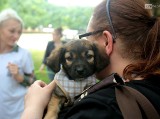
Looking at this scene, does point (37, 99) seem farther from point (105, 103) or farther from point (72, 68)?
point (105, 103)

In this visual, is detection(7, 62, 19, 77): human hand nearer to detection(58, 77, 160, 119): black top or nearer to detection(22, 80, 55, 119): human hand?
detection(22, 80, 55, 119): human hand

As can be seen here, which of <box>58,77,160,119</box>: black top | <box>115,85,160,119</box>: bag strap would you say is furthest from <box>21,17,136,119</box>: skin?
<box>115,85,160,119</box>: bag strap

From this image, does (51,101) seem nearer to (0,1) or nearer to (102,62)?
(102,62)

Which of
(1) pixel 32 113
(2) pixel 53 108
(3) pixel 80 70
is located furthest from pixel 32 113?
(3) pixel 80 70

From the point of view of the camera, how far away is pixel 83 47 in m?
2.41

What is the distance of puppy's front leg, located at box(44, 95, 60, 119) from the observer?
7.06ft

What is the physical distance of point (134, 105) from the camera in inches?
55.8

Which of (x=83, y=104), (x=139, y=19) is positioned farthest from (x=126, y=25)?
(x=83, y=104)

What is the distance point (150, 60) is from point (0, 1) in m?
21.8

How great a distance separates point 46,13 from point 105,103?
24150 millimetres

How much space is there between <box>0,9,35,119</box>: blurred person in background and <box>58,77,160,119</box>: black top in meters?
2.46

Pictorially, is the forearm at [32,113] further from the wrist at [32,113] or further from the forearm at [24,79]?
the forearm at [24,79]

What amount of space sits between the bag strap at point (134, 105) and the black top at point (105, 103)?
41 mm

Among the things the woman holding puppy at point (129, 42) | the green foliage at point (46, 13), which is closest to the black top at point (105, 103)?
the woman holding puppy at point (129, 42)
